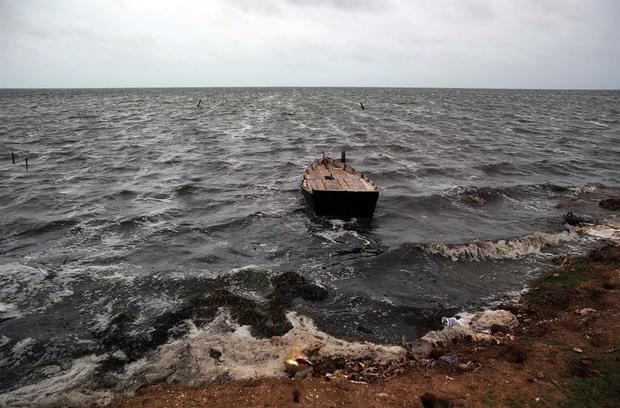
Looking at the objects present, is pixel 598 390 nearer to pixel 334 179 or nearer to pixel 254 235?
pixel 254 235

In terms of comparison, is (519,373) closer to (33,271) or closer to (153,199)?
(33,271)

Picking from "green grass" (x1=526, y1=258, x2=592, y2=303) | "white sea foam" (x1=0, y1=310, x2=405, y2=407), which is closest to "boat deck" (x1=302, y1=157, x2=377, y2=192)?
"green grass" (x1=526, y1=258, x2=592, y2=303)

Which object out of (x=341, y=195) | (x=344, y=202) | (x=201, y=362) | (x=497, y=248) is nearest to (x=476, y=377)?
(x=201, y=362)

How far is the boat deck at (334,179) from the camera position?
16925 mm

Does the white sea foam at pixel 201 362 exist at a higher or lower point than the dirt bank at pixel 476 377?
lower

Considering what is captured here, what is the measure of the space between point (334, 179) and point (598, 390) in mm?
12967

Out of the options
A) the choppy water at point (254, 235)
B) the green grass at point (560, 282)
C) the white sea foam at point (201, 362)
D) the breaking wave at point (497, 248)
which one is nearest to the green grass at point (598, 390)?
the white sea foam at point (201, 362)

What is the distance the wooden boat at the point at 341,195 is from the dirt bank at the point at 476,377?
7.90 m

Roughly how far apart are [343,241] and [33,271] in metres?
10.2

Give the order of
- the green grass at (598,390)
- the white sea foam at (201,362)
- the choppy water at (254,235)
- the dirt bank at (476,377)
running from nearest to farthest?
the green grass at (598,390), the dirt bank at (476,377), the white sea foam at (201,362), the choppy water at (254,235)

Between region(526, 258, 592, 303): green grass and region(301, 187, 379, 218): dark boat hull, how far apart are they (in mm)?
6701

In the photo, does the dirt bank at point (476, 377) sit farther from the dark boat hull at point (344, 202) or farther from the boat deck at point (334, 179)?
the boat deck at point (334, 179)

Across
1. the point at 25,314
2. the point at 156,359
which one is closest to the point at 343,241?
the point at 156,359

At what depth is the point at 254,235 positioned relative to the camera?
1616 centimetres
